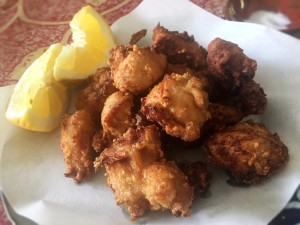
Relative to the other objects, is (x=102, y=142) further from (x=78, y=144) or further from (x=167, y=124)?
(x=167, y=124)

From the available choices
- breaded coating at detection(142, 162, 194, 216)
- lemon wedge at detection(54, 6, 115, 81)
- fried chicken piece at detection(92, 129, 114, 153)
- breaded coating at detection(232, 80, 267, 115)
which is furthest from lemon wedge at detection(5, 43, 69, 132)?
breaded coating at detection(232, 80, 267, 115)

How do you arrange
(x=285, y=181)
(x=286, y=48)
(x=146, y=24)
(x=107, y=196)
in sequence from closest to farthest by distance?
(x=285, y=181), (x=107, y=196), (x=286, y=48), (x=146, y=24)

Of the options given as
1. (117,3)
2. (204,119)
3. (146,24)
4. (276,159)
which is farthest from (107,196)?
(117,3)

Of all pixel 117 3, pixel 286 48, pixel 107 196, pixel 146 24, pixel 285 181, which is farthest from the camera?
pixel 117 3

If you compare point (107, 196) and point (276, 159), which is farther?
point (107, 196)

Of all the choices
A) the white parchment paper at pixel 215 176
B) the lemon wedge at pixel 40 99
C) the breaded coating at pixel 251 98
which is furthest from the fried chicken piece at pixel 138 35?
the breaded coating at pixel 251 98

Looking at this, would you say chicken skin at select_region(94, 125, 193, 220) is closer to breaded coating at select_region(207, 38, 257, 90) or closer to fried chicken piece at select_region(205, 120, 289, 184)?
fried chicken piece at select_region(205, 120, 289, 184)

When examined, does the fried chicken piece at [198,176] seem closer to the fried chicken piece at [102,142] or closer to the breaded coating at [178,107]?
the breaded coating at [178,107]

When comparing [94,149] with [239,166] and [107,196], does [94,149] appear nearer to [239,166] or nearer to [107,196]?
[107,196]

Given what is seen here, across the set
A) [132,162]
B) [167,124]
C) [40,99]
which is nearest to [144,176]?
[132,162]
